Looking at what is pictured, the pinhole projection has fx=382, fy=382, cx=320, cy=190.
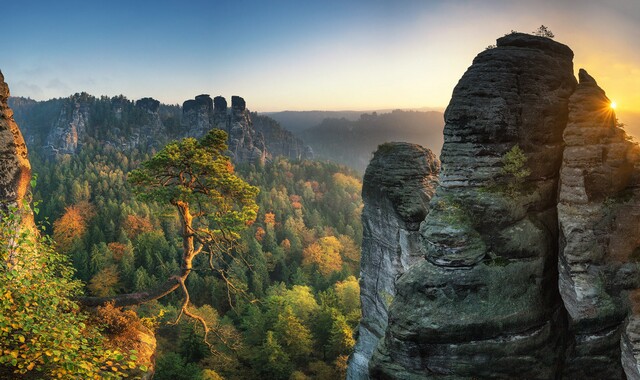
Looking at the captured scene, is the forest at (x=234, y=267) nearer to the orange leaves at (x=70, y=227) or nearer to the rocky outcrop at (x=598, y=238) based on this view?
the orange leaves at (x=70, y=227)

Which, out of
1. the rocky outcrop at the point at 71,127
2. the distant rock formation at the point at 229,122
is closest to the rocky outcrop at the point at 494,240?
the distant rock formation at the point at 229,122

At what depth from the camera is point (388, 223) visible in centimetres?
2047

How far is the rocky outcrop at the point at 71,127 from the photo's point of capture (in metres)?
154

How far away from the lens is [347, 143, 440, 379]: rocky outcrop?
62.6 ft

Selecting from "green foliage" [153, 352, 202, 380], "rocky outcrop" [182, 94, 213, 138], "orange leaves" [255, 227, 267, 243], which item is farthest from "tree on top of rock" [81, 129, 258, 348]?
"rocky outcrop" [182, 94, 213, 138]

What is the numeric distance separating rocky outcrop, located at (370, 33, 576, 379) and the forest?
8738 millimetres

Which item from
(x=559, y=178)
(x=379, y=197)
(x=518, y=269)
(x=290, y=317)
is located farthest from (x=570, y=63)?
(x=290, y=317)

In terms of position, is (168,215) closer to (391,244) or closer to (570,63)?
(391,244)

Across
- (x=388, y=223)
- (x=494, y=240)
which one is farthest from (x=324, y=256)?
(x=494, y=240)

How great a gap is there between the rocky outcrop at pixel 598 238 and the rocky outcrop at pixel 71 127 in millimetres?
178381

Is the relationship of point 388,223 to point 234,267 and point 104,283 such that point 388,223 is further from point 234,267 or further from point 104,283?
point 104,283

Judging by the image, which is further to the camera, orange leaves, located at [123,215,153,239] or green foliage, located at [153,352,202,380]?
orange leaves, located at [123,215,153,239]

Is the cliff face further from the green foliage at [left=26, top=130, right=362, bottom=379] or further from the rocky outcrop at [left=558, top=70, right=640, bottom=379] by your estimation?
the green foliage at [left=26, top=130, right=362, bottom=379]

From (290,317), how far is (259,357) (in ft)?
15.2
